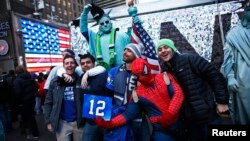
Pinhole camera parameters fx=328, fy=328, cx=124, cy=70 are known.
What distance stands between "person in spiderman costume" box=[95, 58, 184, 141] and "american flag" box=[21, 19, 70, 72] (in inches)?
521


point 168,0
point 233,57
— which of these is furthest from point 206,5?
point 233,57

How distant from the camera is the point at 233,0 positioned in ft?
13.7

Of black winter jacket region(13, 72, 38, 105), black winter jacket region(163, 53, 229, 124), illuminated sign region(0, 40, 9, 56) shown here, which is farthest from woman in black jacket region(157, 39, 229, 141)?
illuminated sign region(0, 40, 9, 56)

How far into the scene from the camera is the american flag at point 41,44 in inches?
633

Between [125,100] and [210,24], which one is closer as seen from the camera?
[125,100]

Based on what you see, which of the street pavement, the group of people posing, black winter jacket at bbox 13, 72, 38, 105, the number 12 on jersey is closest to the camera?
the group of people posing

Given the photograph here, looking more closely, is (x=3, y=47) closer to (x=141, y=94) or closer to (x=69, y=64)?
(x=69, y=64)

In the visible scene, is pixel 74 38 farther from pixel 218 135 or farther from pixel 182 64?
pixel 218 135

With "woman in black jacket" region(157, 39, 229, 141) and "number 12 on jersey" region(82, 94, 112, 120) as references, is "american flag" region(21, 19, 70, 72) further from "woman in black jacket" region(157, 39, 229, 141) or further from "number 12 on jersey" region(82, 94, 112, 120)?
"woman in black jacket" region(157, 39, 229, 141)

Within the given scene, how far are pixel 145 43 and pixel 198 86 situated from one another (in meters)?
0.97

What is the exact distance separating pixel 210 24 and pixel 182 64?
3.45 feet

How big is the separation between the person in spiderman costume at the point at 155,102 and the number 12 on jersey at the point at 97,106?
10 centimetres

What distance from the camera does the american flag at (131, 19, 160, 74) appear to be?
3934 mm

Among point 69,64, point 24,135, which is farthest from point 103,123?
point 24,135
